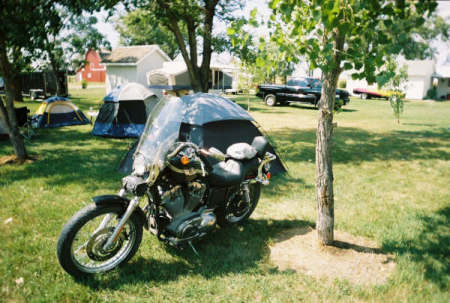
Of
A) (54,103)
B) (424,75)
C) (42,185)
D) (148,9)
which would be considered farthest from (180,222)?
(424,75)

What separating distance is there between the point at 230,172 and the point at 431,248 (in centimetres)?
242

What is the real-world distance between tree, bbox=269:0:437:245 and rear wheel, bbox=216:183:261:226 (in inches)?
61.8

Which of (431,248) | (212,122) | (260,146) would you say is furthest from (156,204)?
(431,248)

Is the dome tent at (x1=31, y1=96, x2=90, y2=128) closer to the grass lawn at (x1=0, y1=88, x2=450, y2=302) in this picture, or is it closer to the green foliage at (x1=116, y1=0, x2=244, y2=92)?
the grass lawn at (x1=0, y1=88, x2=450, y2=302)

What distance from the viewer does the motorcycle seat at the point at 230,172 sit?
3.49m

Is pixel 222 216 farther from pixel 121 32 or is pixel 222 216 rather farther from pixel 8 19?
pixel 121 32

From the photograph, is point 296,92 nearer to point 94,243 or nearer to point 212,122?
point 212,122

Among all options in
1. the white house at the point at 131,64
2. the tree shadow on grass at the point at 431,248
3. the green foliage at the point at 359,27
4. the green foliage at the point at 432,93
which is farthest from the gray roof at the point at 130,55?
the green foliage at the point at 432,93

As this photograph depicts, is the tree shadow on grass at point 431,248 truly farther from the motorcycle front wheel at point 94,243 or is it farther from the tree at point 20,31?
the tree at point 20,31

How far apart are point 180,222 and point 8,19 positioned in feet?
17.9

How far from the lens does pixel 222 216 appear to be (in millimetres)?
3828

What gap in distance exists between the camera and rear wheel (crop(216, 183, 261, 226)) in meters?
3.86

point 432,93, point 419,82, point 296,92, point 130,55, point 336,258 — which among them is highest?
point 130,55

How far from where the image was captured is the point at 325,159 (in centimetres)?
329
